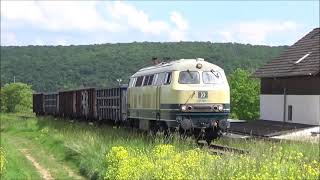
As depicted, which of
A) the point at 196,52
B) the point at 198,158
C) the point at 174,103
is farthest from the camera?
the point at 196,52

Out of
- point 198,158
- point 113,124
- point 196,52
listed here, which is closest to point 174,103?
point 198,158

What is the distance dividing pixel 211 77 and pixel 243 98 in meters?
40.2

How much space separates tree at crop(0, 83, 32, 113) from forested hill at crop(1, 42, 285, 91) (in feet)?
49.6

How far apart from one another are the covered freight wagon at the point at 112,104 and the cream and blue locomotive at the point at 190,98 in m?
7.08

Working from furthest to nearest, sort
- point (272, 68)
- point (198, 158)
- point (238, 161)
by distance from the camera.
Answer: point (272, 68) → point (198, 158) → point (238, 161)

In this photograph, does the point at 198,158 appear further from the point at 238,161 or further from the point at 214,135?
the point at 214,135

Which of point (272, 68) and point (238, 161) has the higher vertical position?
point (272, 68)

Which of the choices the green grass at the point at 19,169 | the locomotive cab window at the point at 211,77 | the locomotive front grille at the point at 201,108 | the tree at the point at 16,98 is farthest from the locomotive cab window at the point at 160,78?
the tree at the point at 16,98

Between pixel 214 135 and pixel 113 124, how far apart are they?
1254 centimetres

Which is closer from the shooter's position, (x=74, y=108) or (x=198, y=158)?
(x=198, y=158)

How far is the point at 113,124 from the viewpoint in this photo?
1257 inches

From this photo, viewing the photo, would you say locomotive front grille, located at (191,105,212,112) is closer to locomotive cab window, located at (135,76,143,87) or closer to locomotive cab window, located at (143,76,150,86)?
locomotive cab window, located at (143,76,150,86)

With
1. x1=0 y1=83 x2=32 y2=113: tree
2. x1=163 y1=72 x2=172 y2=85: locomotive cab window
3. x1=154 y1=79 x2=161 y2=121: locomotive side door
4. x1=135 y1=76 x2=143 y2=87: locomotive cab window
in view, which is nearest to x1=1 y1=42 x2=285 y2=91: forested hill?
x1=0 y1=83 x2=32 y2=113: tree

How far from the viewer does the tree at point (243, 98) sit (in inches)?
2354
